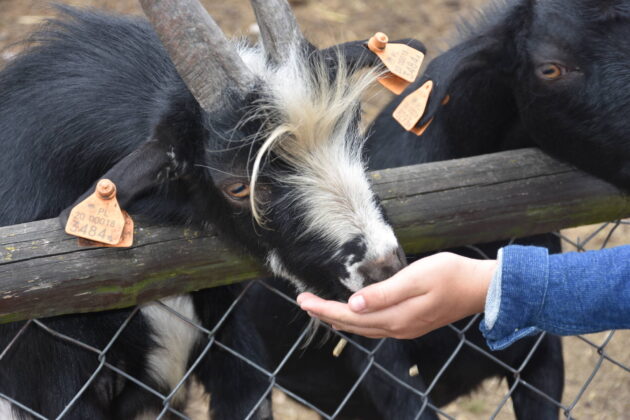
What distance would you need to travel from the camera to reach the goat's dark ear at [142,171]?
224 cm

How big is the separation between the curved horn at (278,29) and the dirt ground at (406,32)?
2.49 m

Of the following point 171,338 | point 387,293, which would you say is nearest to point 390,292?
point 387,293

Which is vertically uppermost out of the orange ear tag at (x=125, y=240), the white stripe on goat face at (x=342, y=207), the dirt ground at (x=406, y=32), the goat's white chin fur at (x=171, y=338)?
the orange ear tag at (x=125, y=240)

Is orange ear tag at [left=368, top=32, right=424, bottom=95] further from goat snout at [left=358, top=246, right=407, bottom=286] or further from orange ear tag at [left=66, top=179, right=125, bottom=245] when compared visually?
orange ear tag at [left=66, top=179, right=125, bottom=245]

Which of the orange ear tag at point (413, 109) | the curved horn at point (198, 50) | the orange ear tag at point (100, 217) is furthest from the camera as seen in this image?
the orange ear tag at point (413, 109)

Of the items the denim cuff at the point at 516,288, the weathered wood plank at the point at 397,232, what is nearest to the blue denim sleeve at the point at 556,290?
the denim cuff at the point at 516,288

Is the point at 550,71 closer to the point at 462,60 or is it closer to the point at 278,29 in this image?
the point at 462,60

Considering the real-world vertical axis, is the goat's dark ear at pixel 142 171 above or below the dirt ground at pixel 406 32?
above

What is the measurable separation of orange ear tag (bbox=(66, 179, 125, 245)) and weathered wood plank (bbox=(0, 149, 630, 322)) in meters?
0.03

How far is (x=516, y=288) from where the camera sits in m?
1.75

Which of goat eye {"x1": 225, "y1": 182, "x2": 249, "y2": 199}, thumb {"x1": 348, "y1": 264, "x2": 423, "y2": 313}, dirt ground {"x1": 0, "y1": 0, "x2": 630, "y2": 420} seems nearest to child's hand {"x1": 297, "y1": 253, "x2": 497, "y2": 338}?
thumb {"x1": 348, "y1": 264, "x2": 423, "y2": 313}

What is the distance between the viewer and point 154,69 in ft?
8.99

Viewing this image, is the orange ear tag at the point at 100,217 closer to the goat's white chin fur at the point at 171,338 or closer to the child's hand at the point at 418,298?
the child's hand at the point at 418,298

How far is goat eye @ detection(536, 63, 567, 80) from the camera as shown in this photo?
3.05 m
